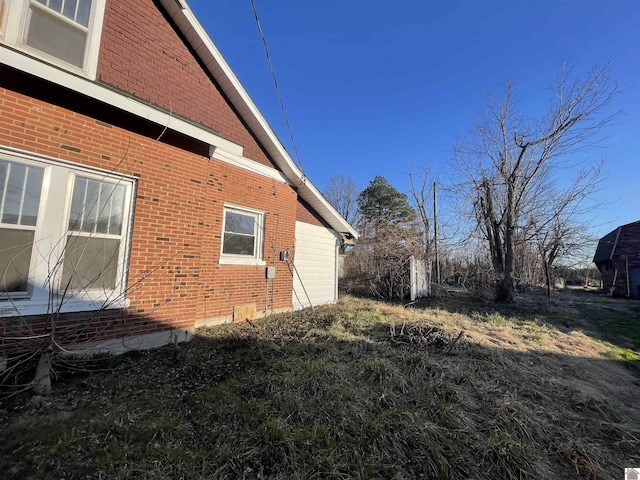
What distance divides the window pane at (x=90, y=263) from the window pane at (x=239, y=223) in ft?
8.94

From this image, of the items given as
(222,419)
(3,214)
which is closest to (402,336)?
(222,419)

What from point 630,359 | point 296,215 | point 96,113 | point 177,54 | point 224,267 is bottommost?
point 630,359

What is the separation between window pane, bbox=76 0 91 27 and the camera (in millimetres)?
4379

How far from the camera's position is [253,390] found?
362 centimetres

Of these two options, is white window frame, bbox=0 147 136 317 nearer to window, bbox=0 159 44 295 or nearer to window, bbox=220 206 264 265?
window, bbox=0 159 44 295

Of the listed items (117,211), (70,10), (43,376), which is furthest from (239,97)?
(43,376)

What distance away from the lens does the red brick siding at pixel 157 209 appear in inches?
151

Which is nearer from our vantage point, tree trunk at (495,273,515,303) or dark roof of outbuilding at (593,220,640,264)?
tree trunk at (495,273,515,303)

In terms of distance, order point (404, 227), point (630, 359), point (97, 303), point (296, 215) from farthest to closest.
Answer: point (404, 227) < point (296, 215) < point (630, 359) < point (97, 303)

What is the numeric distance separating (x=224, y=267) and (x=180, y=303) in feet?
5.53

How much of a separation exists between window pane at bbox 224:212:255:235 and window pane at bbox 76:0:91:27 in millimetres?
3941

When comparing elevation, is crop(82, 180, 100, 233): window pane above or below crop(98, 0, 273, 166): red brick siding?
below

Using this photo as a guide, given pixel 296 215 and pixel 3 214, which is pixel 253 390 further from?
pixel 296 215

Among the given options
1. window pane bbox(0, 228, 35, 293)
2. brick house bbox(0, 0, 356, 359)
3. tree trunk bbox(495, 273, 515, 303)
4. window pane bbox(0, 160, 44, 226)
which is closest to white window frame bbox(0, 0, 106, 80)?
brick house bbox(0, 0, 356, 359)
